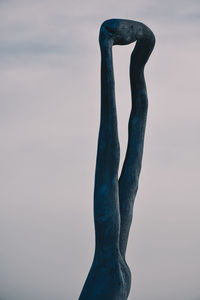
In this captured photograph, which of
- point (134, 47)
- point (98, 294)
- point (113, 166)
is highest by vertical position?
point (134, 47)

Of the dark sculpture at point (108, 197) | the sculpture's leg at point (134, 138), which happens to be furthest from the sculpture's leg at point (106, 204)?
the sculpture's leg at point (134, 138)

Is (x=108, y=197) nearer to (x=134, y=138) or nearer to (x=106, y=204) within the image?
(x=106, y=204)

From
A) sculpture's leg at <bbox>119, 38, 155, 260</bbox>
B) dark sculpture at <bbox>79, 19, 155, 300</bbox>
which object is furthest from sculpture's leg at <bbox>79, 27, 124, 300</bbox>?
sculpture's leg at <bbox>119, 38, 155, 260</bbox>

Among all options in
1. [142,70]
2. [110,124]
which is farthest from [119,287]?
[142,70]

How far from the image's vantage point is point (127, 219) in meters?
12.5

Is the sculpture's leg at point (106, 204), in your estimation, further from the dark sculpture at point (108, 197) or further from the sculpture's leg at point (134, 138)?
the sculpture's leg at point (134, 138)

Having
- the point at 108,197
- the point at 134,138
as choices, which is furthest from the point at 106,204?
the point at 134,138

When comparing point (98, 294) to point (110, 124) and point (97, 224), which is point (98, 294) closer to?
point (97, 224)

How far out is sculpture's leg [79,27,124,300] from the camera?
11898 millimetres

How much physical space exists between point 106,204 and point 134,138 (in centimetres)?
130

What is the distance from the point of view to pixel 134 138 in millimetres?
12820

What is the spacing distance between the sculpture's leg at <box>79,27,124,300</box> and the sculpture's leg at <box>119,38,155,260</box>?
498 mm

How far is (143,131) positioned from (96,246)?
71.7 inches

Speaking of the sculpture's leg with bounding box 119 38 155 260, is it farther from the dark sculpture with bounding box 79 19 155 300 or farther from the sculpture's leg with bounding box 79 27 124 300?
the sculpture's leg with bounding box 79 27 124 300
